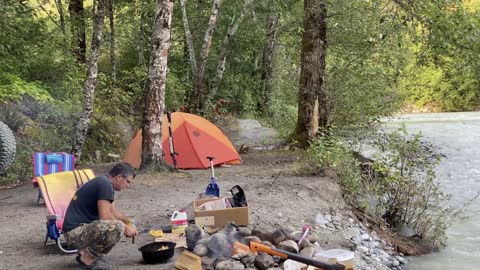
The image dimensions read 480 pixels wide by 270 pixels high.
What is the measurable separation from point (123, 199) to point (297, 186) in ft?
8.17

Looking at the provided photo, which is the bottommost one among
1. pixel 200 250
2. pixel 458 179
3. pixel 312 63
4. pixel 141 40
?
pixel 458 179

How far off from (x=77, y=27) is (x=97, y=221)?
34.1ft

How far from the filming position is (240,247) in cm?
462

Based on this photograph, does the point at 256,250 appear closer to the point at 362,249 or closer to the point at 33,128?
the point at 362,249

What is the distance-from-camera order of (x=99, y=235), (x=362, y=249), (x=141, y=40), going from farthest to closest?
1. (x=141, y=40)
2. (x=362, y=249)
3. (x=99, y=235)

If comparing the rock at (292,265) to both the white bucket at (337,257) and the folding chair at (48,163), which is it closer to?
the white bucket at (337,257)

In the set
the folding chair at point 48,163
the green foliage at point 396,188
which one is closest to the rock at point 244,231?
the green foliage at point 396,188

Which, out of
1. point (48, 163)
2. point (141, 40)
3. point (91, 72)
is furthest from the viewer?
point (141, 40)

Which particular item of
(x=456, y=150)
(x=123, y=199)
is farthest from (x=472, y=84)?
(x=123, y=199)

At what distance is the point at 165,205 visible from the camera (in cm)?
668

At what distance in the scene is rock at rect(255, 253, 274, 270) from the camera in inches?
171

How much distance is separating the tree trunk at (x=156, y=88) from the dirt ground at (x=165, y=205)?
0.42 m

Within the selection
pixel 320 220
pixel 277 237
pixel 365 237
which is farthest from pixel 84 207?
pixel 365 237

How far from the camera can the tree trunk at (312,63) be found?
10.8m
